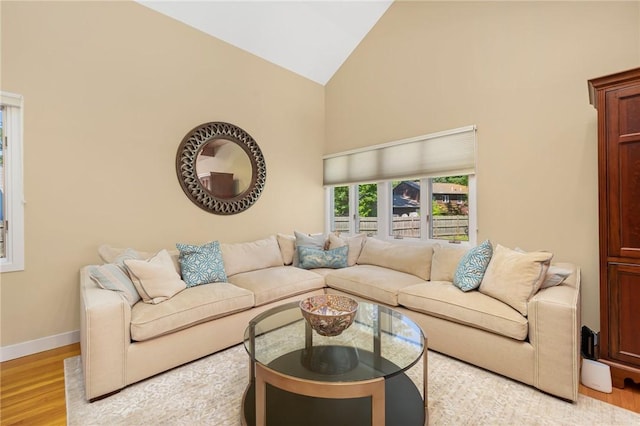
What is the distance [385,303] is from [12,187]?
326 cm

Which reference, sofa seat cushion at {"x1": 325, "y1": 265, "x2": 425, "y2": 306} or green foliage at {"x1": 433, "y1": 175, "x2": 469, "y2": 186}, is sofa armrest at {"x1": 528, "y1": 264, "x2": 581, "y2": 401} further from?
green foliage at {"x1": 433, "y1": 175, "x2": 469, "y2": 186}

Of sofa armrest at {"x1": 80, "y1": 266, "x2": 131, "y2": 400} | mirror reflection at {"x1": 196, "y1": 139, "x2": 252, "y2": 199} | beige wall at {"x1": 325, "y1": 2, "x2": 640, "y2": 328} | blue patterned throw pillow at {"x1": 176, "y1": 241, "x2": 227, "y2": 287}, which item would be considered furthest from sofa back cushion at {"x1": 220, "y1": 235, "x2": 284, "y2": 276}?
beige wall at {"x1": 325, "y1": 2, "x2": 640, "y2": 328}

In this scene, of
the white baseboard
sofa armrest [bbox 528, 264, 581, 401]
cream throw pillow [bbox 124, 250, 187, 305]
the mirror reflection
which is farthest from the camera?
the mirror reflection

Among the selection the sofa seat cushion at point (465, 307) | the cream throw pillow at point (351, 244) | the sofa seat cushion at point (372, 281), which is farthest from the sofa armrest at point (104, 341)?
the cream throw pillow at point (351, 244)

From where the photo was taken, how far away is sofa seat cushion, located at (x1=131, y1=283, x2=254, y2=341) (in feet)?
6.64

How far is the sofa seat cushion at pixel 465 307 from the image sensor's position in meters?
2.00

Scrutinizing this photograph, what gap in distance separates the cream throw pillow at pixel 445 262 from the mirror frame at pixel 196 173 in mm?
2290

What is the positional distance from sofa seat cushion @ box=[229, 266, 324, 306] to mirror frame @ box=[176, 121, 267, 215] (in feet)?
2.99

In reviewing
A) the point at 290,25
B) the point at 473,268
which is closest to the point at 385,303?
the point at 473,268

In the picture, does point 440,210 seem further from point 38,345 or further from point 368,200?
point 38,345

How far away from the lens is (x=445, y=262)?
9.39ft

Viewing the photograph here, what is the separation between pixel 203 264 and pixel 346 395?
191cm

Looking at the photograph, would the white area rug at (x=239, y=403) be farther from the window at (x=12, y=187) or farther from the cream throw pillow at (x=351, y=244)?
the cream throw pillow at (x=351, y=244)

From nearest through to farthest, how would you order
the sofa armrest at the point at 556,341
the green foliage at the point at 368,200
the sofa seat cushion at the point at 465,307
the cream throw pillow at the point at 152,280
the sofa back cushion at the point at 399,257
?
the sofa armrest at the point at 556,341 < the sofa seat cushion at the point at 465,307 < the cream throw pillow at the point at 152,280 < the sofa back cushion at the point at 399,257 < the green foliage at the point at 368,200
